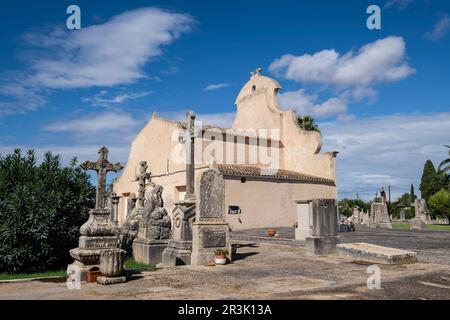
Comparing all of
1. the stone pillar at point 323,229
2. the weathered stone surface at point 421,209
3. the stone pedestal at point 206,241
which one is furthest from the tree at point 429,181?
the stone pedestal at point 206,241

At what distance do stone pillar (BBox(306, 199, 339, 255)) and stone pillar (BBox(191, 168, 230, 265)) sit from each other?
9.51 feet

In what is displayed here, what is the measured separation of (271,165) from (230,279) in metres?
21.6

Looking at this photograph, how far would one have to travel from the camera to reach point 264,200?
24094mm

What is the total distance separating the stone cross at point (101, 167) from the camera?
325 inches

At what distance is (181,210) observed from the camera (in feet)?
35.4

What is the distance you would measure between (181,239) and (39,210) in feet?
12.8

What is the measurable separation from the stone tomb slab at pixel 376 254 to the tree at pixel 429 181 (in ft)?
130

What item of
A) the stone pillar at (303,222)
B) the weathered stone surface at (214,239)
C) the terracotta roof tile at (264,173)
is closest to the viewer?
the weathered stone surface at (214,239)

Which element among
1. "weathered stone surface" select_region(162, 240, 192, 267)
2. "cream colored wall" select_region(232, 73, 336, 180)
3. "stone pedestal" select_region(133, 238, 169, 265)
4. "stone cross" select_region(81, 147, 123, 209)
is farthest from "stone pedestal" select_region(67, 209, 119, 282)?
"cream colored wall" select_region(232, 73, 336, 180)

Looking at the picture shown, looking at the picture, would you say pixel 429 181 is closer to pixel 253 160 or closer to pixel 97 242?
pixel 253 160

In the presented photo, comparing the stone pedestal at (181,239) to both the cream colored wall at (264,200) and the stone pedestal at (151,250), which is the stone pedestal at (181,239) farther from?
the cream colored wall at (264,200)

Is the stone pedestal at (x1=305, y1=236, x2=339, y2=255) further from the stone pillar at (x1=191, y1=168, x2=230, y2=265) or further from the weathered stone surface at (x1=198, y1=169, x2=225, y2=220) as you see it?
the weathered stone surface at (x1=198, y1=169, x2=225, y2=220)

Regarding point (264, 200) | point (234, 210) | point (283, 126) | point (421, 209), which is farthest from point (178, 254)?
point (421, 209)
